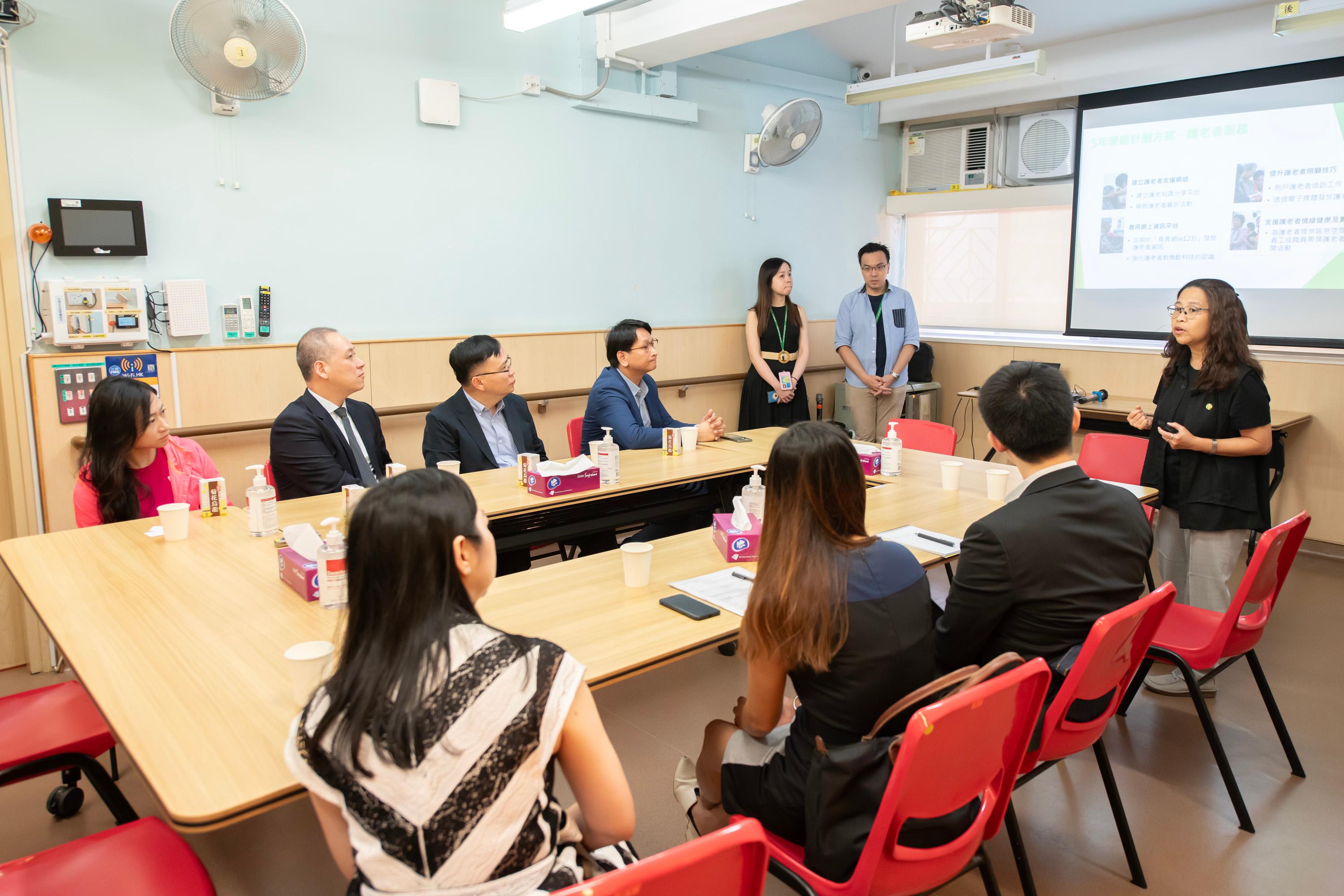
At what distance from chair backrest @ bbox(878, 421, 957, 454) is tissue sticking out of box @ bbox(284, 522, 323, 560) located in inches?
102

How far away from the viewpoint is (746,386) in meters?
6.13

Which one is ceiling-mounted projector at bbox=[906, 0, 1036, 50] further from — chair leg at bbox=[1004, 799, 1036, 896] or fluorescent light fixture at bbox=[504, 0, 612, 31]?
chair leg at bbox=[1004, 799, 1036, 896]

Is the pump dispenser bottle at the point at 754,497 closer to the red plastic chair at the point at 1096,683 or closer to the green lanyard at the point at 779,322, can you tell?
the red plastic chair at the point at 1096,683

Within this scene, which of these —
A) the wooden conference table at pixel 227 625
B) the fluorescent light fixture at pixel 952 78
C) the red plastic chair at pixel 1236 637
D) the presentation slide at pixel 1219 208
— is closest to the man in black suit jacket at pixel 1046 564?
the wooden conference table at pixel 227 625

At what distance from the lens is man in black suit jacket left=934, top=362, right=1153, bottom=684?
1907 millimetres

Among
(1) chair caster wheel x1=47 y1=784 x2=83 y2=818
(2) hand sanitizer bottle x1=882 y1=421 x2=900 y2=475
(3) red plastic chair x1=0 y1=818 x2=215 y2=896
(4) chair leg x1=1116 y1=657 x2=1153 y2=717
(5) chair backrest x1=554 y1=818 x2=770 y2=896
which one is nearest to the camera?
(5) chair backrest x1=554 y1=818 x2=770 y2=896

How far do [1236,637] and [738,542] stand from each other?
150cm

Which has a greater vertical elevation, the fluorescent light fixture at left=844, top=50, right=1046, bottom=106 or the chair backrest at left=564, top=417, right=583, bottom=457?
the fluorescent light fixture at left=844, top=50, right=1046, bottom=106

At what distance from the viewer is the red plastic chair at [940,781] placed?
4.59 feet

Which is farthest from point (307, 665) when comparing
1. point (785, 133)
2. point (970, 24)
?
point (785, 133)

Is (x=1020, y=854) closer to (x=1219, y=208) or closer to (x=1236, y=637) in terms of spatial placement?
(x=1236, y=637)

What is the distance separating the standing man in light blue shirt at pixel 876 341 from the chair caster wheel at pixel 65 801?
472 centimetres

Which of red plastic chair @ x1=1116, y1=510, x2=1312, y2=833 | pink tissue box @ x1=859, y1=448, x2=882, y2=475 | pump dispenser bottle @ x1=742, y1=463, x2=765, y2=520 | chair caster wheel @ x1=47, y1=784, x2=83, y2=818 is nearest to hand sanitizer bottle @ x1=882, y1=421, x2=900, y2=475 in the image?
pink tissue box @ x1=859, y1=448, x2=882, y2=475

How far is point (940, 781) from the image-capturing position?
1.48 metres
